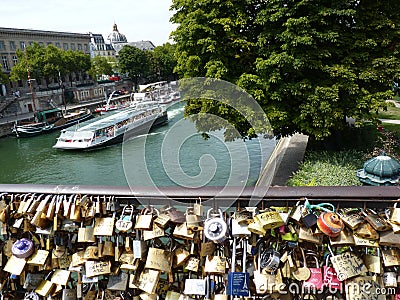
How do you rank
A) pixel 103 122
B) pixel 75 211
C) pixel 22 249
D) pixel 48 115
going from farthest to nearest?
pixel 48 115
pixel 103 122
pixel 22 249
pixel 75 211

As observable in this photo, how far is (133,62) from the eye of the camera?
63.3 metres

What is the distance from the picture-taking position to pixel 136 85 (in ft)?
222

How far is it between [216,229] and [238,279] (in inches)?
11.2

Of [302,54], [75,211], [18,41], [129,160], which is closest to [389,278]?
[75,211]

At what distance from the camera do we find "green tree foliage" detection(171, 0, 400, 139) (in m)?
10.2

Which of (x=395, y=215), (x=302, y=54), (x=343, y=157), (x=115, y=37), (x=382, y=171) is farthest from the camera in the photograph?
(x=115, y=37)

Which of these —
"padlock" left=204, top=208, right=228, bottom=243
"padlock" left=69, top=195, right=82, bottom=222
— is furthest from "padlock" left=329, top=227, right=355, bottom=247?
"padlock" left=69, top=195, right=82, bottom=222

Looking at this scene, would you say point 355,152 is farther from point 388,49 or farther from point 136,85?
point 136,85

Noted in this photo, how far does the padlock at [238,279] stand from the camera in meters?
1.85

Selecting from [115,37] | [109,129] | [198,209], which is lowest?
[198,209]

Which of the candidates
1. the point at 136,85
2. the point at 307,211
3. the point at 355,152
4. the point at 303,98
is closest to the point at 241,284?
the point at 307,211

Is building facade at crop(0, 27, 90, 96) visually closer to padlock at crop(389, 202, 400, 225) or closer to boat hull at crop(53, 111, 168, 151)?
boat hull at crop(53, 111, 168, 151)

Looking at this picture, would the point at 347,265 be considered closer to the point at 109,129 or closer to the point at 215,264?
the point at 215,264

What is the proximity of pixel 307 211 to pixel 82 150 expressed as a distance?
24842 millimetres
